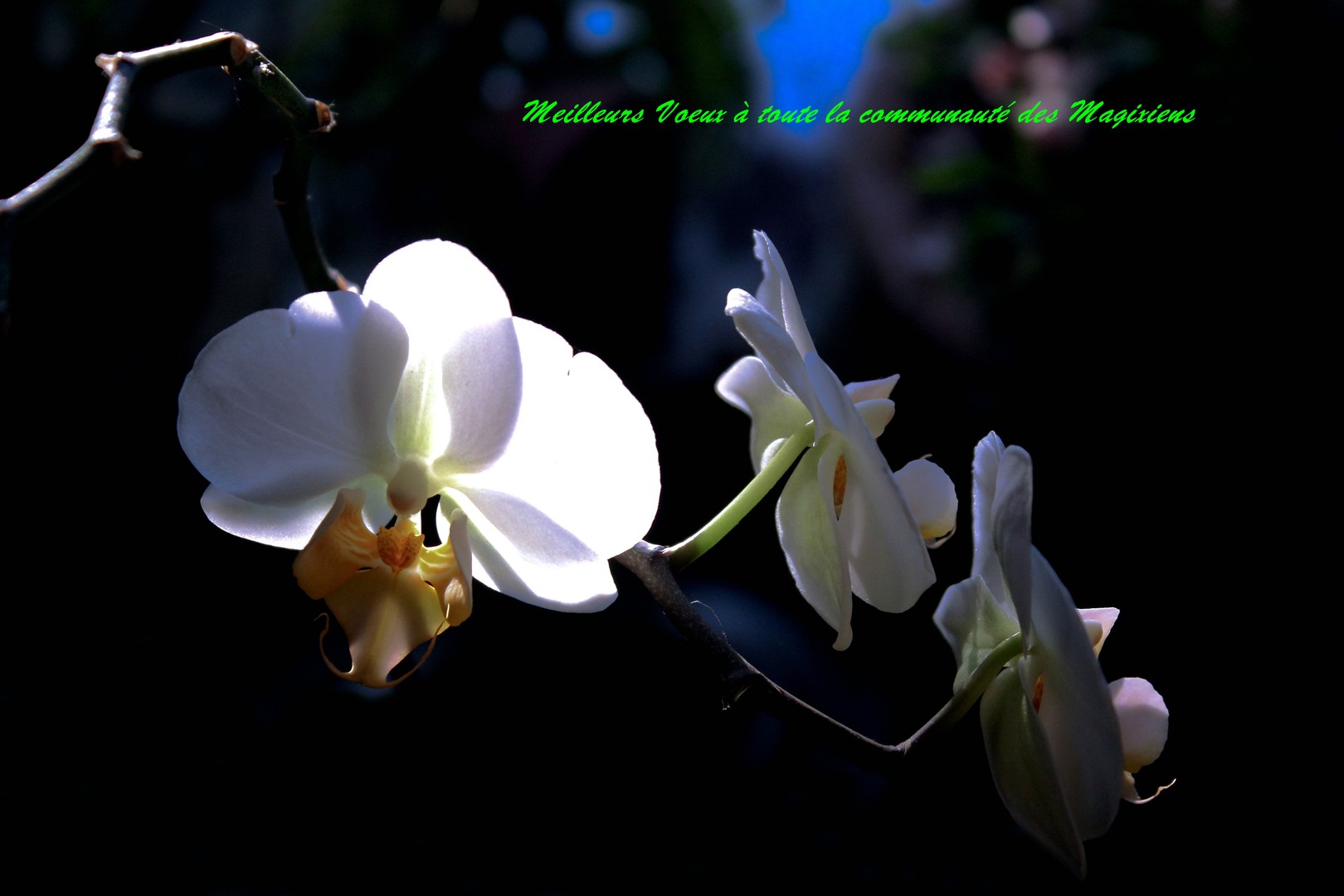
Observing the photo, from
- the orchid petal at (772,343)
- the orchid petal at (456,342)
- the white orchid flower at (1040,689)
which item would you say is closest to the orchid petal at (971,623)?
the white orchid flower at (1040,689)

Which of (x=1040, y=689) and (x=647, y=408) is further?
(x=647, y=408)

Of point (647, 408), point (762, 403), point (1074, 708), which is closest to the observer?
point (1074, 708)

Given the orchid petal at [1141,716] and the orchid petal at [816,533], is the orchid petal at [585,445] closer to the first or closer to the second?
the orchid petal at [816,533]

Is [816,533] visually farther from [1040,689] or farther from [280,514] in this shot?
[280,514]

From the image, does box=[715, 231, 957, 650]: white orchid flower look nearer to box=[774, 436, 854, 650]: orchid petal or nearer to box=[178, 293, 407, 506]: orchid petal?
box=[774, 436, 854, 650]: orchid petal

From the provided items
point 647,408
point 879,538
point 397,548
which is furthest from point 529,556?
point 647,408

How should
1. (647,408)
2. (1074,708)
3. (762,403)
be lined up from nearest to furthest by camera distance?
(1074,708) < (762,403) < (647,408)
